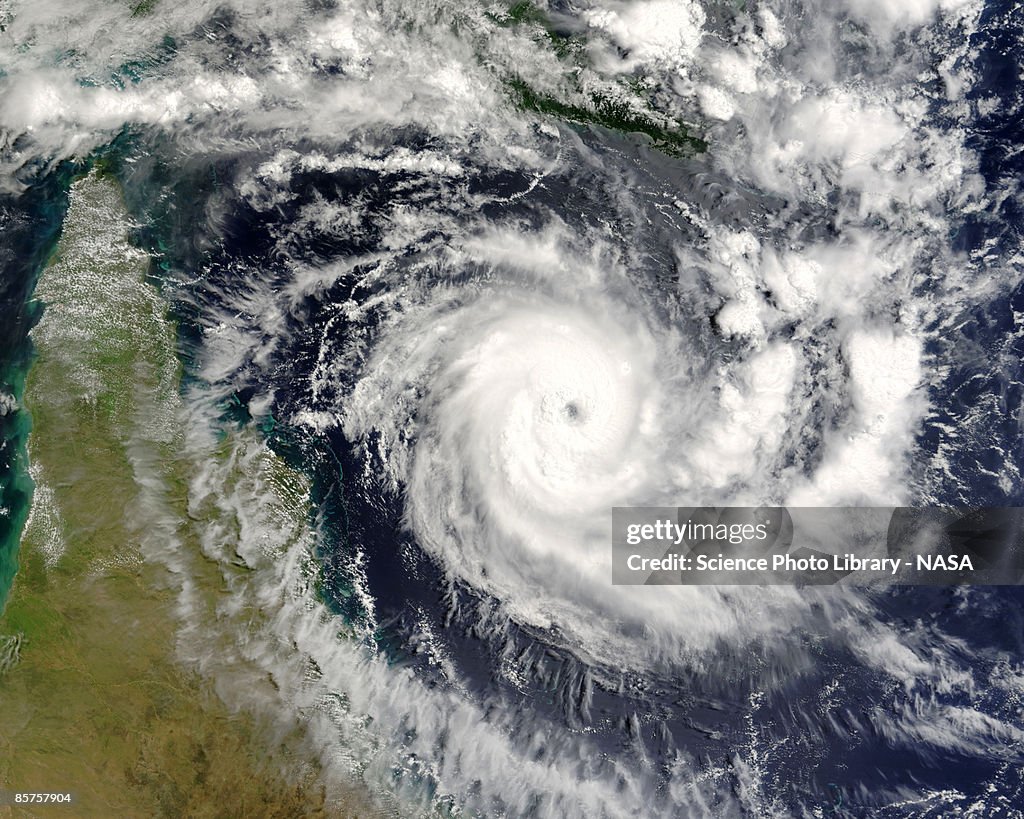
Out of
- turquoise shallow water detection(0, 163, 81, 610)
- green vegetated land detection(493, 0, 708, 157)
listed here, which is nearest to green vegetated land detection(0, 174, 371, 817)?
turquoise shallow water detection(0, 163, 81, 610)

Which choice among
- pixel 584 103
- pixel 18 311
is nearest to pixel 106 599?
pixel 18 311

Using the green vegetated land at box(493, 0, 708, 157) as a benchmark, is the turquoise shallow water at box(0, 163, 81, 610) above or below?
below

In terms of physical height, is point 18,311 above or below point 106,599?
above

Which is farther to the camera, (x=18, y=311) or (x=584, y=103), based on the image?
(x=18, y=311)

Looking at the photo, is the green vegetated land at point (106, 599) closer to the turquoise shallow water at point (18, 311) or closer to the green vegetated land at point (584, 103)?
the turquoise shallow water at point (18, 311)

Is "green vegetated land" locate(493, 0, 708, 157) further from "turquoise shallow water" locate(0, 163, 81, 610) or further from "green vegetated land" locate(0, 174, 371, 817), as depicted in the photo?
"turquoise shallow water" locate(0, 163, 81, 610)

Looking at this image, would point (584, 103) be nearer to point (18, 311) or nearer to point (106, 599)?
point (18, 311)

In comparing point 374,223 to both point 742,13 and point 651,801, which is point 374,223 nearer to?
point 742,13

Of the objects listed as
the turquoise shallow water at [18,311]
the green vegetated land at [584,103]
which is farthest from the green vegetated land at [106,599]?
the green vegetated land at [584,103]
